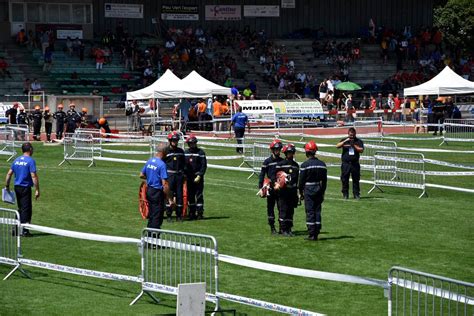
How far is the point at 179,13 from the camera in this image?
218 ft

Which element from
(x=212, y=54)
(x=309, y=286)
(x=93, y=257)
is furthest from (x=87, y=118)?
(x=309, y=286)

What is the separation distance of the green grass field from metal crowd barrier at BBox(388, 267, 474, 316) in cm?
74

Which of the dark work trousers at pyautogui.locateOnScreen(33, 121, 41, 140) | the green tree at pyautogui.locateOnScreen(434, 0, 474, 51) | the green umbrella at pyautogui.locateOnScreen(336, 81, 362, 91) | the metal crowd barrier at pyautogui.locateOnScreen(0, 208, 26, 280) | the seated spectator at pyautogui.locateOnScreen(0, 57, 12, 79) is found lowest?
the metal crowd barrier at pyautogui.locateOnScreen(0, 208, 26, 280)

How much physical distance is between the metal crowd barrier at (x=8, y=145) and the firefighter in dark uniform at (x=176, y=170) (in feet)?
51.3

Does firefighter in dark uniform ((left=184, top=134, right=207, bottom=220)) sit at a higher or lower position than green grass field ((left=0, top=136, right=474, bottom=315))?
higher

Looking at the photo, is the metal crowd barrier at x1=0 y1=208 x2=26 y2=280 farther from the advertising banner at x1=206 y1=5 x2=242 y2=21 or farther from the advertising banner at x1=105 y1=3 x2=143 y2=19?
the advertising banner at x1=206 y1=5 x2=242 y2=21

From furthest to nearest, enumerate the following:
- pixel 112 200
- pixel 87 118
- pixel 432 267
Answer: pixel 87 118 → pixel 112 200 → pixel 432 267

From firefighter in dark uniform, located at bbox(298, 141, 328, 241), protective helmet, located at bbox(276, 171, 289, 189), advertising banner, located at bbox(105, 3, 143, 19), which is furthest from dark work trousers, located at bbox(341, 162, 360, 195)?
advertising banner, located at bbox(105, 3, 143, 19)

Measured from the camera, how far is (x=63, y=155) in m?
38.6

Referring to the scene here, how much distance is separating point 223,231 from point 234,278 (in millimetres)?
4790

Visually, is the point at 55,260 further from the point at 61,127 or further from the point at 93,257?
the point at 61,127

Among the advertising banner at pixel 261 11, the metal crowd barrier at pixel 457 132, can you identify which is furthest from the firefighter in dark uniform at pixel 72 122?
the advertising banner at pixel 261 11

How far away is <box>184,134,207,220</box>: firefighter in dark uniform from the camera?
76.1 ft

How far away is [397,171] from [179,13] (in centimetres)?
3950
